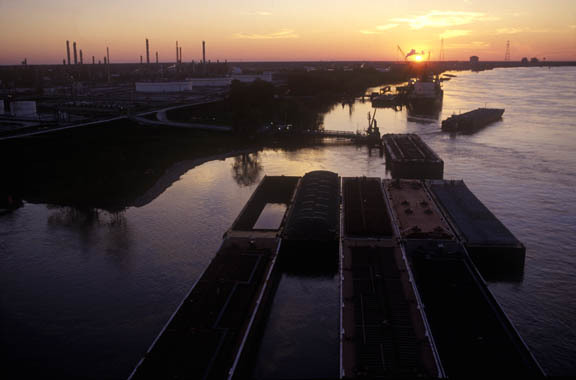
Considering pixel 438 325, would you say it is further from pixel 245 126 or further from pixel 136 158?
pixel 245 126

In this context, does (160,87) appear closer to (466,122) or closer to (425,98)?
(425,98)

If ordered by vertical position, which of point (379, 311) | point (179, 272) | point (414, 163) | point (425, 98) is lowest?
point (179, 272)

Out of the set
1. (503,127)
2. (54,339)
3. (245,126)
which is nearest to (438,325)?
(54,339)

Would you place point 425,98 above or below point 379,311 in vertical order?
above

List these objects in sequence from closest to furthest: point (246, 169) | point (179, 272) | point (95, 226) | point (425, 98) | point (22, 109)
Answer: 1. point (179, 272)
2. point (95, 226)
3. point (246, 169)
4. point (22, 109)
5. point (425, 98)

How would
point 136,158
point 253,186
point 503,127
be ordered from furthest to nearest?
point 503,127 → point 136,158 → point 253,186

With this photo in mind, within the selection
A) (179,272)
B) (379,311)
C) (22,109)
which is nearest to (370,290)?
(379,311)
